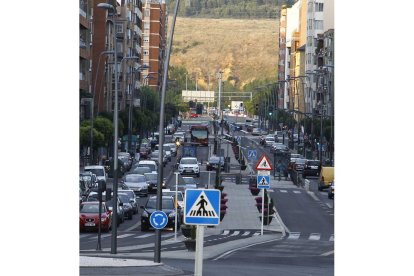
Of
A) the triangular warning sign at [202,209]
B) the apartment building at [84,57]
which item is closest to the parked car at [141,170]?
the apartment building at [84,57]

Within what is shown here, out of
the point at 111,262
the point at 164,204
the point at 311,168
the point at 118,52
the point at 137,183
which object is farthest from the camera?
the point at 118,52

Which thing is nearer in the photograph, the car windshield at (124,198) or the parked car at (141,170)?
the car windshield at (124,198)

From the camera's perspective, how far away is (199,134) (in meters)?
145

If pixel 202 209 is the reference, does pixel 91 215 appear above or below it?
below

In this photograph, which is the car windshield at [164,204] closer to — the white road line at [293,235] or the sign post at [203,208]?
the white road line at [293,235]

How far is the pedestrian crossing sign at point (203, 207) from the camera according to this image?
20.9m

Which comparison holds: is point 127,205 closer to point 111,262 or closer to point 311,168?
point 111,262

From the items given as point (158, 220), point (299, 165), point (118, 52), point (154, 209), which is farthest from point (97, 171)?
point (118, 52)

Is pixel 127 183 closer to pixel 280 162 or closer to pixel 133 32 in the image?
pixel 280 162

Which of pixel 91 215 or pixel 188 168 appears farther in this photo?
pixel 188 168

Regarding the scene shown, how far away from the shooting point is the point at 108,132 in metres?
98.3

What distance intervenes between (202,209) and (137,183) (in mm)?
55093
